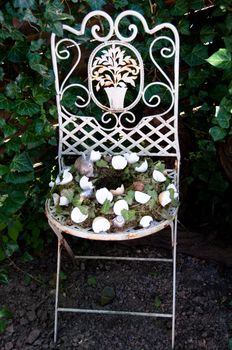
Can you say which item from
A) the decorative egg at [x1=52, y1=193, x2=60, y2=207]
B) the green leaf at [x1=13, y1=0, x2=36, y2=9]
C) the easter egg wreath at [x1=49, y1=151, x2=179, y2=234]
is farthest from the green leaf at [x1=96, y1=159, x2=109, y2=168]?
the green leaf at [x1=13, y1=0, x2=36, y2=9]

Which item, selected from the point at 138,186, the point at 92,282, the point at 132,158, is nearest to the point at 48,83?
the point at 132,158

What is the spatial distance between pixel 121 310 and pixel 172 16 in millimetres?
1406

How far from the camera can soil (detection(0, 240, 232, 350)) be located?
8.75 feet

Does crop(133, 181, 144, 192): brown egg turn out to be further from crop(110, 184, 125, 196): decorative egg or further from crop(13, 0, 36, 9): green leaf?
crop(13, 0, 36, 9): green leaf

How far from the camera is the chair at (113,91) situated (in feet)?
7.79

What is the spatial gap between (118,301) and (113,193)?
2.47ft

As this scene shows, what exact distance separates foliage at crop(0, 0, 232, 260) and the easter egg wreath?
9.8 inches

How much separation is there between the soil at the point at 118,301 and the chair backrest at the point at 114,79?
661mm

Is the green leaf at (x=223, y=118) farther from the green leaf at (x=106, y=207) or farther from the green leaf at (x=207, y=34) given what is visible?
the green leaf at (x=106, y=207)

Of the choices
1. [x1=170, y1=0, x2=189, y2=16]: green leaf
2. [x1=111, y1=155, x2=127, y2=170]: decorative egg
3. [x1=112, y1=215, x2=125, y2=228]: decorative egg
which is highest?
[x1=170, y1=0, x2=189, y2=16]: green leaf

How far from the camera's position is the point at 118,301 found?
2867 mm

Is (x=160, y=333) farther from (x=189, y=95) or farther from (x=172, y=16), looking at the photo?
(x=172, y=16)

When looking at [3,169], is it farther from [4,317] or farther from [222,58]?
[222,58]

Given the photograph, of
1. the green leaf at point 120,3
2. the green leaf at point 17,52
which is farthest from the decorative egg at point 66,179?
the green leaf at point 120,3
